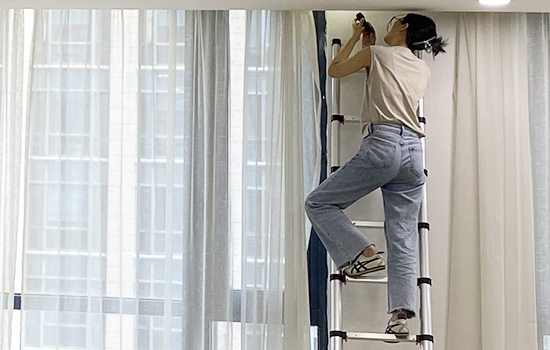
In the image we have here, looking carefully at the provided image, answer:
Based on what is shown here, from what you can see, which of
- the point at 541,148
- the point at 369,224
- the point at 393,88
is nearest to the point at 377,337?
the point at 369,224

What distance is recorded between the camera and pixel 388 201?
421 centimetres

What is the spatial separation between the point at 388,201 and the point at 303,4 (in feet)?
3.22

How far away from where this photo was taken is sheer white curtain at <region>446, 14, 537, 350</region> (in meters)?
4.36

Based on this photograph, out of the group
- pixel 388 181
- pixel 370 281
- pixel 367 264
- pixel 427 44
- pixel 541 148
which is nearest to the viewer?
pixel 367 264

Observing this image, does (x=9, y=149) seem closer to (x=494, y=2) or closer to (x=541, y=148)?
(x=494, y=2)

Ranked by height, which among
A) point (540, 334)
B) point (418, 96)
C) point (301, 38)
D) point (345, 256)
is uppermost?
point (301, 38)

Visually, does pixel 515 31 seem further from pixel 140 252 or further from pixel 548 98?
pixel 140 252

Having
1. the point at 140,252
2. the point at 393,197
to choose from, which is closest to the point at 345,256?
the point at 393,197

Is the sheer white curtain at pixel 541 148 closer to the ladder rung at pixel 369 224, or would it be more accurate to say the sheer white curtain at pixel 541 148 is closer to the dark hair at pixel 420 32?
the dark hair at pixel 420 32

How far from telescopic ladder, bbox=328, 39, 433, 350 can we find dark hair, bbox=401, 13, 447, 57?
0.39 ft

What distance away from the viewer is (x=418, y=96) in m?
4.21

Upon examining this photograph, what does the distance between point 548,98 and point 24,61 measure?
2.57 m

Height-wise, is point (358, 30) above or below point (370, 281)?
above

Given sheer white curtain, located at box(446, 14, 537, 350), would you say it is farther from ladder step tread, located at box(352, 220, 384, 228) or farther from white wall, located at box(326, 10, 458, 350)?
ladder step tread, located at box(352, 220, 384, 228)
